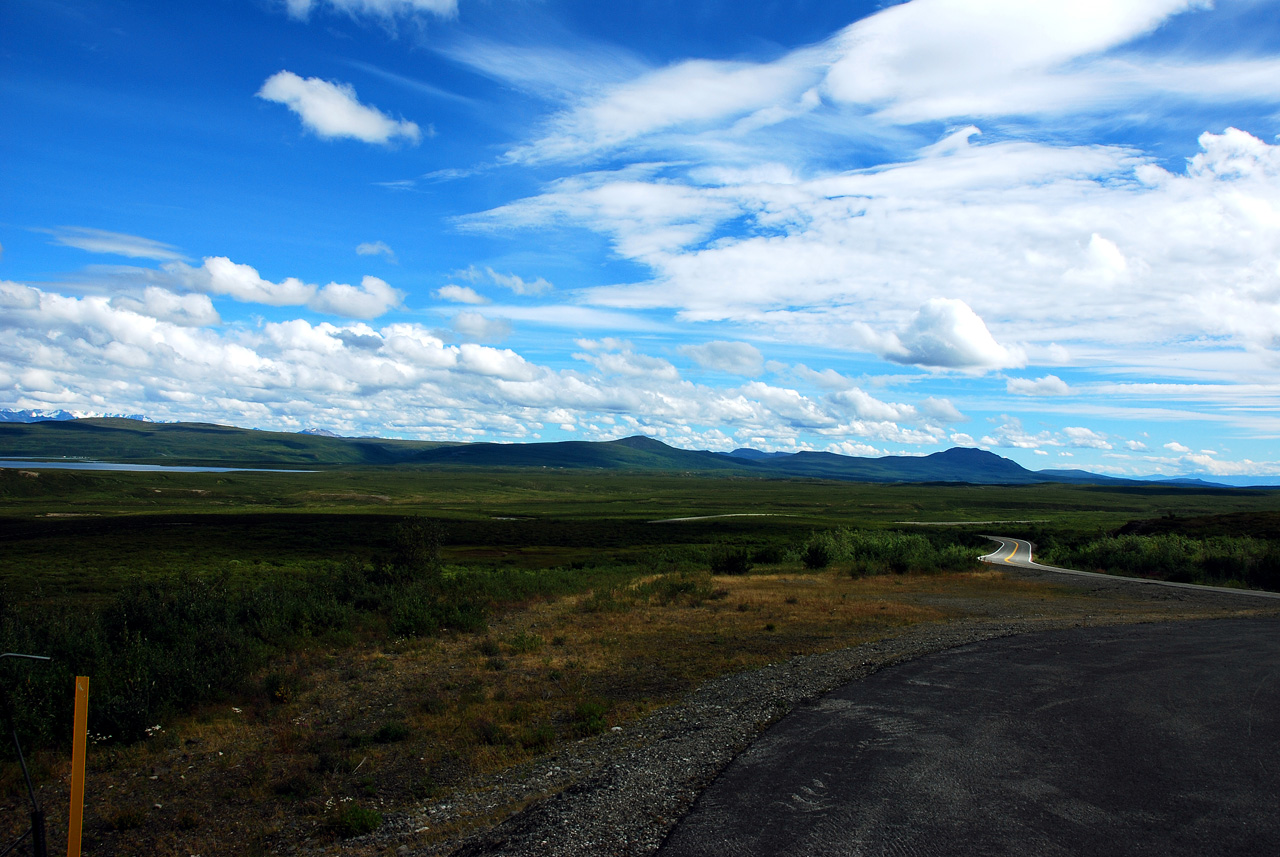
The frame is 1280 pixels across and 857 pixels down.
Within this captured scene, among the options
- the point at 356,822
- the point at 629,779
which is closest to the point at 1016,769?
the point at 629,779

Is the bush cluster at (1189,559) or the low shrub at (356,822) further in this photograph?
the bush cluster at (1189,559)

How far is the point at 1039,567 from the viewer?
4669cm

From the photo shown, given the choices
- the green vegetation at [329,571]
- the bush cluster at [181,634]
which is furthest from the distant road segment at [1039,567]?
the bush cluster at [181,634]

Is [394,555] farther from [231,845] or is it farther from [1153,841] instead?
[1153,841]

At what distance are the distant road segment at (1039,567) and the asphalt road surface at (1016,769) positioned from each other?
22679mm

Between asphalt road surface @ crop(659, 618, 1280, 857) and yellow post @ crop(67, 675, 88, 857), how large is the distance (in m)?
4.86

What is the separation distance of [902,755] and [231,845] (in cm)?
853

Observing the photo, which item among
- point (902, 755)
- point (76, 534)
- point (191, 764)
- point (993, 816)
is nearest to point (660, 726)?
point (902, 755)

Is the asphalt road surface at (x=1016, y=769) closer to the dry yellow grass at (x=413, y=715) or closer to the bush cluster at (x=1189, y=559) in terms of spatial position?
the dry yellow grass at (x=413, y=715)

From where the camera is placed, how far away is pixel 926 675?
551 inches

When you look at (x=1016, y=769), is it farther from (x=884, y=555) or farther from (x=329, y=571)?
(x=884, y=555)

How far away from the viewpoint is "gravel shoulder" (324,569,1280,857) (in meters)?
7.41

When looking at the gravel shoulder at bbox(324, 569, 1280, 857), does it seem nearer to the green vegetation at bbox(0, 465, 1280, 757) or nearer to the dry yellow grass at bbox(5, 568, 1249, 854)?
the dry yellow grass at bbox(5, 568, 1249, 854)

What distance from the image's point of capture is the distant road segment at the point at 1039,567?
31558 mm
